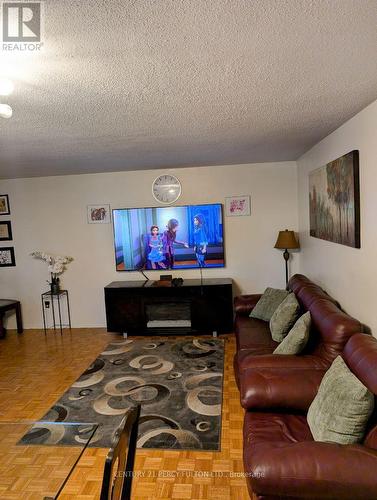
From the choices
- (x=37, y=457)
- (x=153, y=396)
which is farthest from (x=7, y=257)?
(x=37, y=457)

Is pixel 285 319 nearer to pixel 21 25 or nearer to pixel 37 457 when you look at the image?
pixel 37 457

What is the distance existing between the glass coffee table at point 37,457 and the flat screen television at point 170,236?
3192mm

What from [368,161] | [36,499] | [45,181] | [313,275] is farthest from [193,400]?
[45,181]

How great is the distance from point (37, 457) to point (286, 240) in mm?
3744

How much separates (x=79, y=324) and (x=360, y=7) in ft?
17.0

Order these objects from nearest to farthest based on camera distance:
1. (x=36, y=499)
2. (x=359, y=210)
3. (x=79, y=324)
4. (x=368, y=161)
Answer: (x=36, y=499) → (x=368, y=161) → (x=359, y=210) → (x=79, y=324)

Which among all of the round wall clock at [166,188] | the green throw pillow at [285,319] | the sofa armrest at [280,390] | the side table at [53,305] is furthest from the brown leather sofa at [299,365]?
the side table at [53,305]

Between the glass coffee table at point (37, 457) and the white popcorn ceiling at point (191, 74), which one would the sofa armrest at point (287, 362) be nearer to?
the glass coffee table at point (37, 457)

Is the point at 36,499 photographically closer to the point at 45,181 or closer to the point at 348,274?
the point at 348,274

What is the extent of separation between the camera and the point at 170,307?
16.0 ft

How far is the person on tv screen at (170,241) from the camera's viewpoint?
4977 mm

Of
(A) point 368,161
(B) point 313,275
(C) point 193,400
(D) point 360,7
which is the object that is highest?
(D) point 360,7

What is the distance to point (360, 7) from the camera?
1179mm

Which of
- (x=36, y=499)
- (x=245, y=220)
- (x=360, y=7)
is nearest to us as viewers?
(x=360, y=7)
